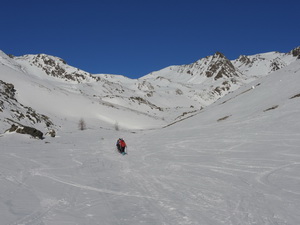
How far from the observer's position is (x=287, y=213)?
743cm

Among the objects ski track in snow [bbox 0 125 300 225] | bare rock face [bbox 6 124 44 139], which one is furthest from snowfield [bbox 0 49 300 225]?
bare rock face [bbox 6 124 44 139]

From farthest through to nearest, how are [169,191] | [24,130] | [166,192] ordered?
1. [24,130]
2. [169,191]
3. [166,192]

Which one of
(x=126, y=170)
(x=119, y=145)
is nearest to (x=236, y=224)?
(x=126, y=170)

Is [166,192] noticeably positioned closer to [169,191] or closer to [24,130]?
[169,191]

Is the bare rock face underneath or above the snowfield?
above

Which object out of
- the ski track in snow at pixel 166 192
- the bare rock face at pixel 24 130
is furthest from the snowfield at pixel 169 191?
the bare rock face at pixel 24 130

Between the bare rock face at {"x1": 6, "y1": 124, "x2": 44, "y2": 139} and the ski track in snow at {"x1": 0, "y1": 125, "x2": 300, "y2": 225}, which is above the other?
the bare rock face at {"x1": 6, "y1": 124, "x2": 44, "y2": 139}

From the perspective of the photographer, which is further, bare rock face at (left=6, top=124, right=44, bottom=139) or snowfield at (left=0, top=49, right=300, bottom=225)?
bare rock face at (left=6, top=124, right=44, bottom=139)

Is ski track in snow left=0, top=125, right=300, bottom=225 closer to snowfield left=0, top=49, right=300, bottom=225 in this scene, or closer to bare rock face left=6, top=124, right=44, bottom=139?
snowfield left=0, top=49, right=300, bottom=225

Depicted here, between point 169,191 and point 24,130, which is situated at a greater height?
point 24,130

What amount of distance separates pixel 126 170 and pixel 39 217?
8.23 m

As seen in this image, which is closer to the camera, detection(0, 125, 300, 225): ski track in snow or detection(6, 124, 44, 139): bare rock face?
detection(0, 125, 300, 225): ski track in snow

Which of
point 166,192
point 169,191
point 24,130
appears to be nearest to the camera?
point 166,192

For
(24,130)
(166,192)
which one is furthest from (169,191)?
(24,130)
